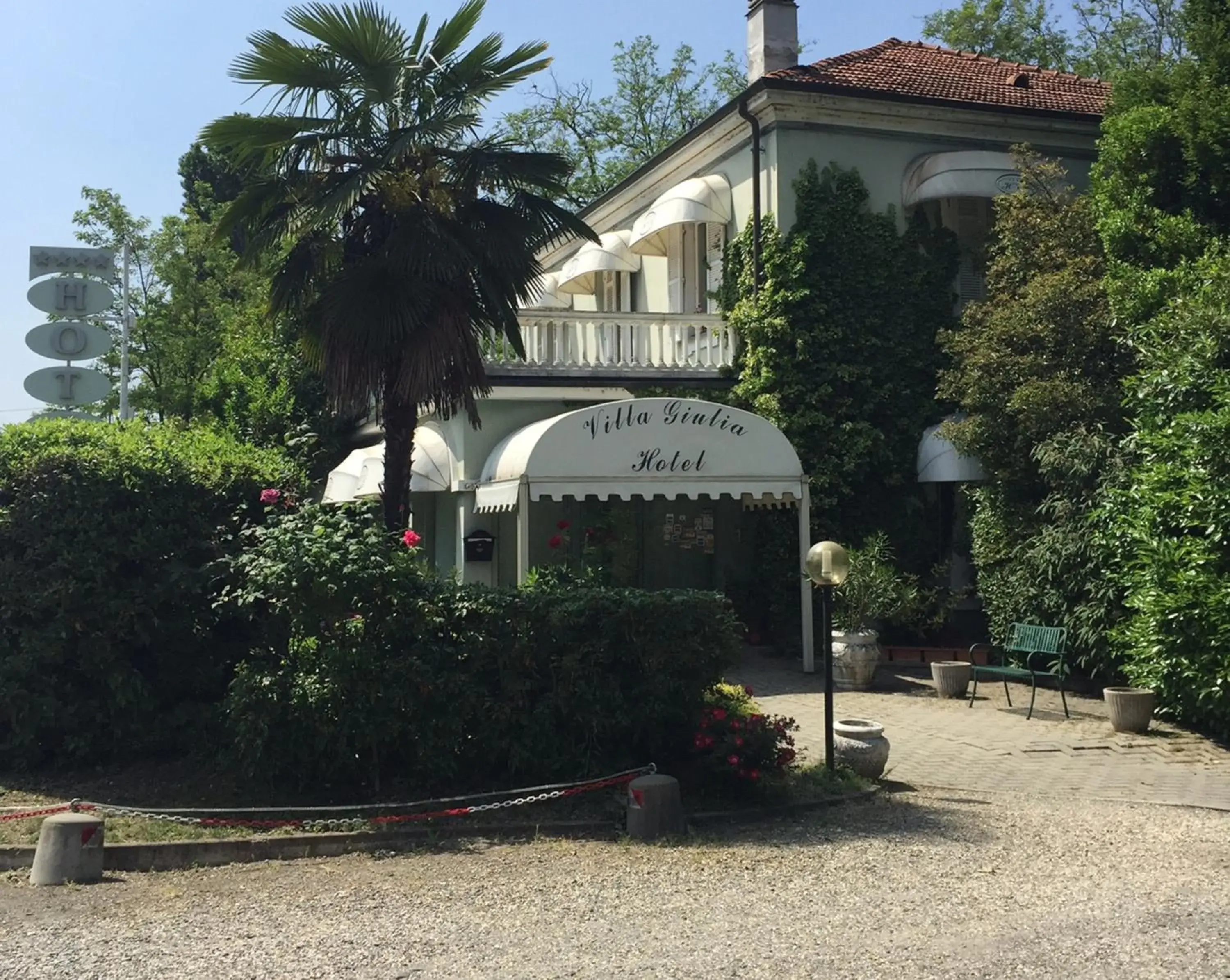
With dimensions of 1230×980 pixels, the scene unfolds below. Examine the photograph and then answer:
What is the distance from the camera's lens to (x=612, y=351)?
1873 centimetres

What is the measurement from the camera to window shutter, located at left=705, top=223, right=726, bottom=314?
20547 mm

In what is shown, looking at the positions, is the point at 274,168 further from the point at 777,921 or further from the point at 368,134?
the point at 777,921

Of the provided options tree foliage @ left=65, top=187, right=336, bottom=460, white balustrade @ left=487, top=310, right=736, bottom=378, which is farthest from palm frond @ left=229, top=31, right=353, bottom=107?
tree foliage @ left=65, top=187, right=336, bottom=460

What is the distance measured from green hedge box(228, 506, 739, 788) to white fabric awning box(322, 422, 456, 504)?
8.75 meters

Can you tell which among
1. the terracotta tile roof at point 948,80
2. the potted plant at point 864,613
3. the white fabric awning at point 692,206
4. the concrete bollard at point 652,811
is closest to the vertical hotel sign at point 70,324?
the concrete bollard at point 652,811

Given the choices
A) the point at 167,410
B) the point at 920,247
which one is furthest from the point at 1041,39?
the point at 167,410

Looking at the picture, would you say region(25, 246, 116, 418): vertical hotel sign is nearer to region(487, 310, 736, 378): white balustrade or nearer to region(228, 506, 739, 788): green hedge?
region(228, 506, 739, 788): green hedge

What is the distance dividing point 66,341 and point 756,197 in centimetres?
1191

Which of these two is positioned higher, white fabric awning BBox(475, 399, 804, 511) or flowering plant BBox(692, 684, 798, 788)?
white fabric awning BBox(475, 399, 804, 511)

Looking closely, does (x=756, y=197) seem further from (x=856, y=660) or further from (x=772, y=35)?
(x=856, y=660)

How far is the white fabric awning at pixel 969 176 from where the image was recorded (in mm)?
18422

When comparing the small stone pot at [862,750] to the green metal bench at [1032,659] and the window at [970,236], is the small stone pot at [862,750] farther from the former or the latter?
the window at [970,236]

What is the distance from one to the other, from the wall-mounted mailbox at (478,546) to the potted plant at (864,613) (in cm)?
A: 504

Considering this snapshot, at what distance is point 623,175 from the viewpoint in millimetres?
42188
